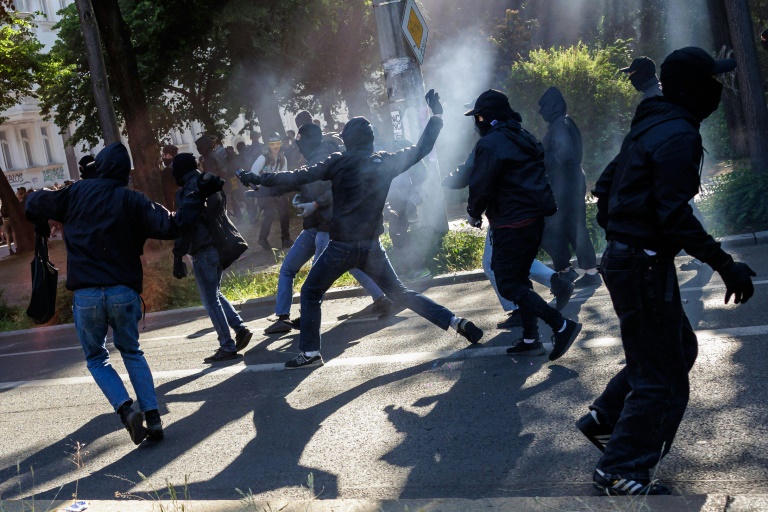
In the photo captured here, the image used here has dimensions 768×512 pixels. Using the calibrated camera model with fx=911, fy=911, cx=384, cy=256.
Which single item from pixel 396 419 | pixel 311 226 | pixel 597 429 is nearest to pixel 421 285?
pixel 311 226

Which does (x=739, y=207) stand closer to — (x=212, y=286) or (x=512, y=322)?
(x=512, y=322)

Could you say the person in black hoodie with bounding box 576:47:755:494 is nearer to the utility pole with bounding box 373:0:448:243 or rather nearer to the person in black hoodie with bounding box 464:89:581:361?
the person in black hoodie with bounding box 464:89:581:361

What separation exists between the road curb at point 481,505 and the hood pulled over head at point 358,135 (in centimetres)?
336

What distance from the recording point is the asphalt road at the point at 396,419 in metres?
4.48

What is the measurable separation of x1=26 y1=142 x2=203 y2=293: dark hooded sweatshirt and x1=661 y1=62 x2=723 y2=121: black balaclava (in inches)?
116

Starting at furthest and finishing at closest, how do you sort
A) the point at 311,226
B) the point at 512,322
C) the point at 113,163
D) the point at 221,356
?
the point at 311,226
the point at 221,356
the point at 512,322
the point at 113,163

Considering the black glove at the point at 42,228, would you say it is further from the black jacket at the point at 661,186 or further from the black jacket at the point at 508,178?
the black jacket at the point at 661,186

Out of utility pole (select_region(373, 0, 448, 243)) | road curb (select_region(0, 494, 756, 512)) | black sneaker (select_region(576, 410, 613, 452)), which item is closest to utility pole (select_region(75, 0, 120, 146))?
utility pole (select_region(373, 0, 448, 243))

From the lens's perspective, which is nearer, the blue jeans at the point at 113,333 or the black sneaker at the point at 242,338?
the blue jeans at the point at 113,333

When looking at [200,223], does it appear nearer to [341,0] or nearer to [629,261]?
[629,261]

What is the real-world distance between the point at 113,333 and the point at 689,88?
369 cm

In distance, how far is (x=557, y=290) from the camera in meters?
7.50

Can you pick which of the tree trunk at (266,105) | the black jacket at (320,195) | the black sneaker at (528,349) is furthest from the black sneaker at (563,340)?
the tree trunk at (266,105)

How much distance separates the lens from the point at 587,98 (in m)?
18.2
